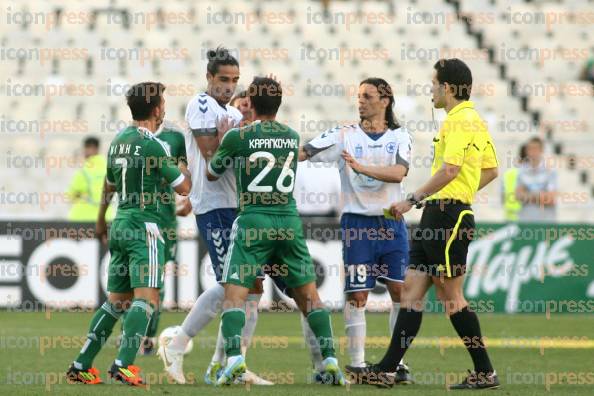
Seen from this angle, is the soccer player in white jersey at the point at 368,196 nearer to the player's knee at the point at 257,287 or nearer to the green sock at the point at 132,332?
the player's knee at the point at 257,287

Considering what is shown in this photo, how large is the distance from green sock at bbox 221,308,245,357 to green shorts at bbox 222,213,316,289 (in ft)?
0.68

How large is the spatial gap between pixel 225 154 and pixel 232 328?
1.23 m

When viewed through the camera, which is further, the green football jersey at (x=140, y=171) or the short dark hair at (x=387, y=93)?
the short dark hair at (x=387, y=93)

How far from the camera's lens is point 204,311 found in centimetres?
988

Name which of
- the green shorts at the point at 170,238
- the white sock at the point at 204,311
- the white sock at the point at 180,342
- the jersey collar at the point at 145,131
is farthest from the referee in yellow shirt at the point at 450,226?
the green shorts at the point at 170,238

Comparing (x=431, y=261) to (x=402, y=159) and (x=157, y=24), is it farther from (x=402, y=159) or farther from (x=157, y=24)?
(x=157, y=24)

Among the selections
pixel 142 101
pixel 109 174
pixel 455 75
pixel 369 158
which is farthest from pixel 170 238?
pixel 455 75

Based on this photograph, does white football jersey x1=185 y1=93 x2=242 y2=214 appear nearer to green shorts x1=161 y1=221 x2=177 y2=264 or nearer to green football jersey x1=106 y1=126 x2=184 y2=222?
green football jersey x1=106 y1=126 x2=184 y2=222

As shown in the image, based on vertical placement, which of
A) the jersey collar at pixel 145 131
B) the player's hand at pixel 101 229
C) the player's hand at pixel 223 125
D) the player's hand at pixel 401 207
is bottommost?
the player's hand at pixel 101 229

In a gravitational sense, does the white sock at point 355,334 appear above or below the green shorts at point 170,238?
below

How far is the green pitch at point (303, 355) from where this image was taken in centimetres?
912

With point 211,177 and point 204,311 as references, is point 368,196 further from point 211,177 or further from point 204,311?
point 204,311

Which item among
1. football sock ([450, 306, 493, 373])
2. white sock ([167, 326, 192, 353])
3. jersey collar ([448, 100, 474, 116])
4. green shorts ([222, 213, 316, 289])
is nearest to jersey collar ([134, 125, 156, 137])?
green shorts ([222, 213, 316, 289])

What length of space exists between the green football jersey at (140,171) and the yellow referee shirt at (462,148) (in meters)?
1.87
